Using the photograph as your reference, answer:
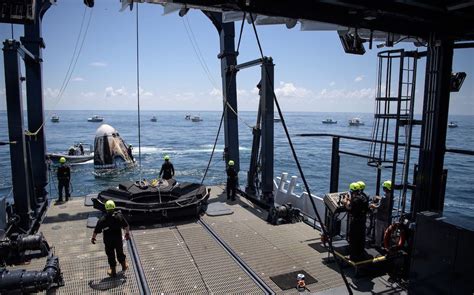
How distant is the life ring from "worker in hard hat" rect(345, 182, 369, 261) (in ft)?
1.52

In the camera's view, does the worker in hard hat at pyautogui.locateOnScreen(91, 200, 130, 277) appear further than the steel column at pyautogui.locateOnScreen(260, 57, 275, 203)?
No

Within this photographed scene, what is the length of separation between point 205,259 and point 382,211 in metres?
4.18

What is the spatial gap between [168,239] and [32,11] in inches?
254

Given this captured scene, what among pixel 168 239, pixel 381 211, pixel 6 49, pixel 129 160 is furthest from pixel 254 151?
pixel 129 160

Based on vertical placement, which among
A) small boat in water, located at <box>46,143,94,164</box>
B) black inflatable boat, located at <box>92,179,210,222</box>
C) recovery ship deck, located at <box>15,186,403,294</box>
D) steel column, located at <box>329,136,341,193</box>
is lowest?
small boat in water, located at <box>46,143,94,164</box>

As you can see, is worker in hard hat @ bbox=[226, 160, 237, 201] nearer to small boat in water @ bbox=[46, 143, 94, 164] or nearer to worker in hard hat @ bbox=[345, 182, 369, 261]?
worker in hard hat @ bbox=[345, 182, 369, 261]

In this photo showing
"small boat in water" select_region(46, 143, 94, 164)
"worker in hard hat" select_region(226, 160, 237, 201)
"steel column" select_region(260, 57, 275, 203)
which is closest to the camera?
"steel column" select_region(260, 57, 275, 203)

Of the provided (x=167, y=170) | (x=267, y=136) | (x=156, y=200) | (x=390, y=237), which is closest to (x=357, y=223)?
(x=390, y=237)

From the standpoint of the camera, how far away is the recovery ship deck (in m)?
6.73

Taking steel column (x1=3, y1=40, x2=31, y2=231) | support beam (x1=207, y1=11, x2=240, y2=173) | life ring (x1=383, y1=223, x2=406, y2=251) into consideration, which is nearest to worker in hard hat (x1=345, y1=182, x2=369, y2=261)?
life ring (x1=383, y1=223, x2=406, y2=251)

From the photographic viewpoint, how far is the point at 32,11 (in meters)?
4.44

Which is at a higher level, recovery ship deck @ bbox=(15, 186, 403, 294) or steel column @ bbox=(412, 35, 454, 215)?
steel column @ bbox=(412, 35, 454, 215)

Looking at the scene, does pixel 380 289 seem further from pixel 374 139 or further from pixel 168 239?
pixel 168 239

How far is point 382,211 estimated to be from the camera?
25.0ft
